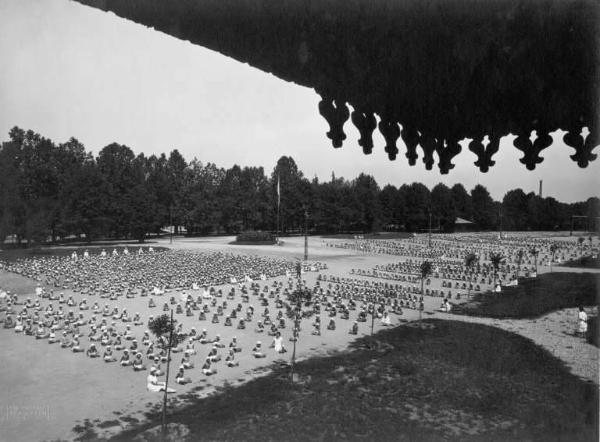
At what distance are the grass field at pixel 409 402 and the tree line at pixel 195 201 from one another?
35.6 meters

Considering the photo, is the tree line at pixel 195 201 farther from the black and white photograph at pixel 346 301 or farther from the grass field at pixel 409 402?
the grass field at pixel 409 402

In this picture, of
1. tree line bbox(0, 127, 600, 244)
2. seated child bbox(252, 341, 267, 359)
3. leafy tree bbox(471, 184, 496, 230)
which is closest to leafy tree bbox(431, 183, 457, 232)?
tree line bbox(0, 127, 600, 244)

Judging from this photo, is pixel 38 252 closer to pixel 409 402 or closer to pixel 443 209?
pixel 409 402

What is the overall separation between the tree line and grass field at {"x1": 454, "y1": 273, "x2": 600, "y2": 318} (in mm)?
12694

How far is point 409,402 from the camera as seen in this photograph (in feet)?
47.5

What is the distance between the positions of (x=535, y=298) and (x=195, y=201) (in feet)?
209

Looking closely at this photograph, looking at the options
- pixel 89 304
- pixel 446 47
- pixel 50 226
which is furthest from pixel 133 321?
pixel 50 226

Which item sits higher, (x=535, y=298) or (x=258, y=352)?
(x=535, y=298)

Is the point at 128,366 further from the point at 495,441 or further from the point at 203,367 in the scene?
the point at 495,441

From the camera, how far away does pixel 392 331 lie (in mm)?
24422

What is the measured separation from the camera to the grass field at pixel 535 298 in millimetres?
29859

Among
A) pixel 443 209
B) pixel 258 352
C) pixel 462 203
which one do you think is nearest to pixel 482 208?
pixel 462 203

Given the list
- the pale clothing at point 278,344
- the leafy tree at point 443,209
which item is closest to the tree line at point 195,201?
the leafy tree at point 443,209

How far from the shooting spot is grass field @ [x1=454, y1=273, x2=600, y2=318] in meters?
29.9
